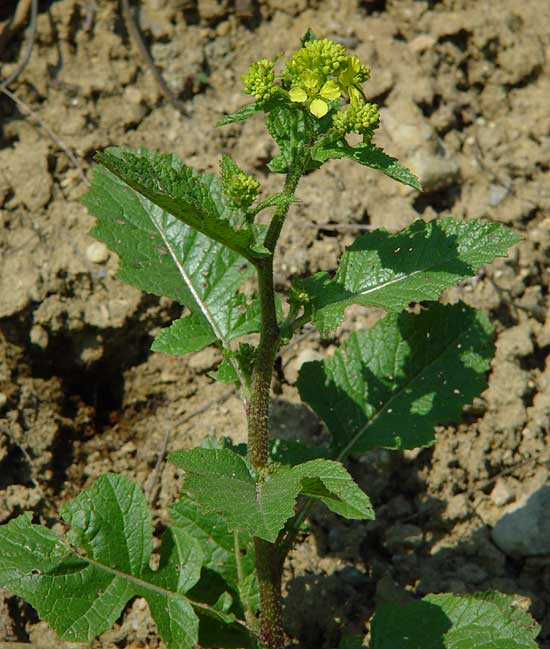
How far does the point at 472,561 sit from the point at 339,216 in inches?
75.1

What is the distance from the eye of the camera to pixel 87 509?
329cm

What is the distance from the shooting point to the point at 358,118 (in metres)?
2.58

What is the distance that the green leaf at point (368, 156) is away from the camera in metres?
2.55

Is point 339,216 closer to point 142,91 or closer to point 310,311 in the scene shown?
point 142,91

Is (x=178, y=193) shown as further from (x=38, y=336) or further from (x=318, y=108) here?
(x=38, y=336)

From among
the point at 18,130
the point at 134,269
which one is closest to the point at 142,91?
the point at 18,130

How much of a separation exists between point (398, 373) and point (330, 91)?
1474mm

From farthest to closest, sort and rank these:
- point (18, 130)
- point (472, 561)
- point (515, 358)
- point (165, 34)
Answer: point (165, 34) < point (18, 130) < point (515, 358) < point (472, 561)

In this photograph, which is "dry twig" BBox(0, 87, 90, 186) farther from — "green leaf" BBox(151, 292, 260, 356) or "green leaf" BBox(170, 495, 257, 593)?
"green leaf" BBox(170, 495, 257, 593)

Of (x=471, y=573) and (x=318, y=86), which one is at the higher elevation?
(x=318, y=86)

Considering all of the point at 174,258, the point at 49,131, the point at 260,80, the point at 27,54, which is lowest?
the point at 174,258

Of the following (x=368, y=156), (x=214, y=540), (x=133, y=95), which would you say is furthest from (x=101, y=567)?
(x=133, y=95)

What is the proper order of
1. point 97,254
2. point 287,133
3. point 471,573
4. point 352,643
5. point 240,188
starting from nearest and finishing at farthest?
point 240,188 < point 287,133 < point 352,643 < point 471,573 < point 97,254

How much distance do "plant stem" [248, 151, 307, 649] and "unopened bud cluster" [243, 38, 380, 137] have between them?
187 mm
